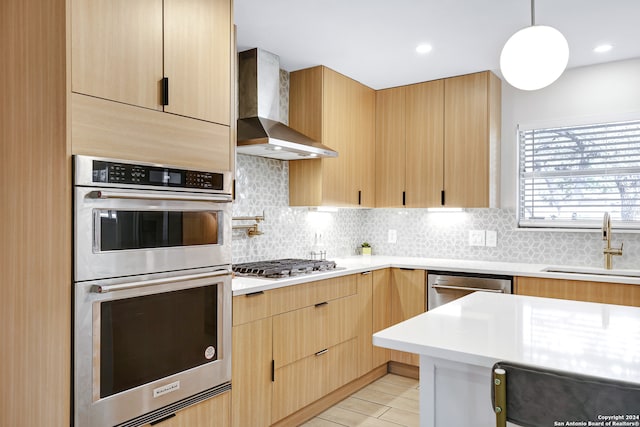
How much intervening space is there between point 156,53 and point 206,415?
1732 millimetres

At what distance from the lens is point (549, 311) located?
197cm

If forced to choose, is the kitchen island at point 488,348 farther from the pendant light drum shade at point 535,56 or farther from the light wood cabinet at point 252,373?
the light wood cabinet at point 252,373

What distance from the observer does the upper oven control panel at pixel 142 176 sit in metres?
1.72

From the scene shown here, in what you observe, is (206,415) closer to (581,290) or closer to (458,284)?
(458,284)

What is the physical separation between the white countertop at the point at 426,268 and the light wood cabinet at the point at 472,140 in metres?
0.55

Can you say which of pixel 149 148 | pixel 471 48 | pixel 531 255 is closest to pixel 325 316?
pixel 149 148

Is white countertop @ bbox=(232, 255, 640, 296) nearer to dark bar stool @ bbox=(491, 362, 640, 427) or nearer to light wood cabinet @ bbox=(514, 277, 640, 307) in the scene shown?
light wood cabinet @ bbox=(514, 277, 640, 307)

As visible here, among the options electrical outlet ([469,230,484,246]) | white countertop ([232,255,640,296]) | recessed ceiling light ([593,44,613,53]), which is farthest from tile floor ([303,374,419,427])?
recessed ceiling light ([593,44,613,53])

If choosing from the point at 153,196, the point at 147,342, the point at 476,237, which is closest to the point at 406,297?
the point at 476,237

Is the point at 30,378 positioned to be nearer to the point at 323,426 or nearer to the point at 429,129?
the point at 323,426

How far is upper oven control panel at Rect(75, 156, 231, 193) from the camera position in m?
1.72

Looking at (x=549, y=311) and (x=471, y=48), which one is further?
(x=471, y=48)

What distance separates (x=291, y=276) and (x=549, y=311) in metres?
1.52

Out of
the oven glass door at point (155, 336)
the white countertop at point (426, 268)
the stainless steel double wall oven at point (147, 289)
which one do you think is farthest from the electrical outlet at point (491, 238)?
the oven glass door at point (155, 336)
